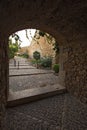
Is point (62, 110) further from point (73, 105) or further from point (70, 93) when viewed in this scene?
point (70, 93)

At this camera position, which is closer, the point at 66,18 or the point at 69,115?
the point at 66,18

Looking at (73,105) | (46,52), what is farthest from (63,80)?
Result: (46,52)

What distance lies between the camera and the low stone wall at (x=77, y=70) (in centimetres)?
285

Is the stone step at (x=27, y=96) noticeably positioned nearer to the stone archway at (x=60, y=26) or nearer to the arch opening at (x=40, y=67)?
the stone archway at (x=60, y=26)

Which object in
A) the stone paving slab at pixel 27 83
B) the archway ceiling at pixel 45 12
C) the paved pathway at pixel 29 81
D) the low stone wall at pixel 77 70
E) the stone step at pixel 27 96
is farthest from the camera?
the paved pathway at pixel 29 81

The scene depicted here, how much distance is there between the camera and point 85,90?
2846 mm

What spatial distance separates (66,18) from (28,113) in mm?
1901

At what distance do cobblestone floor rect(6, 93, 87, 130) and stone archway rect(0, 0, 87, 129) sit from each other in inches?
13.8

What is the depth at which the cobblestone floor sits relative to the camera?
1876 mm

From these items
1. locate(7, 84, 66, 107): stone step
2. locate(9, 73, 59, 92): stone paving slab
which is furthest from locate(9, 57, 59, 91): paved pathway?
locate(7, 84, 66, 107): stone step

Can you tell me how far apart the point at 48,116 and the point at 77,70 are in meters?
1.47

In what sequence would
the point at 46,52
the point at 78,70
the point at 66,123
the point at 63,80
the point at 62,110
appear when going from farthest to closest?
the point at 46,52, the point at 63,80, the point at 78,70, the point at 62,110, the point at 66,123

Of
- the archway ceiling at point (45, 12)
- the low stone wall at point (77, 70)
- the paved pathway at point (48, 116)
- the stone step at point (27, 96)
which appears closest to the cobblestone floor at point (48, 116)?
the paved pathway at point (48, 116)

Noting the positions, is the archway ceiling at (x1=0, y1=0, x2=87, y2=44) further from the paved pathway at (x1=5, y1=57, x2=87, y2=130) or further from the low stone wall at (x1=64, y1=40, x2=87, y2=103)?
the paved pathway at (x1=5, y1=57, x2=87, y2=130)
